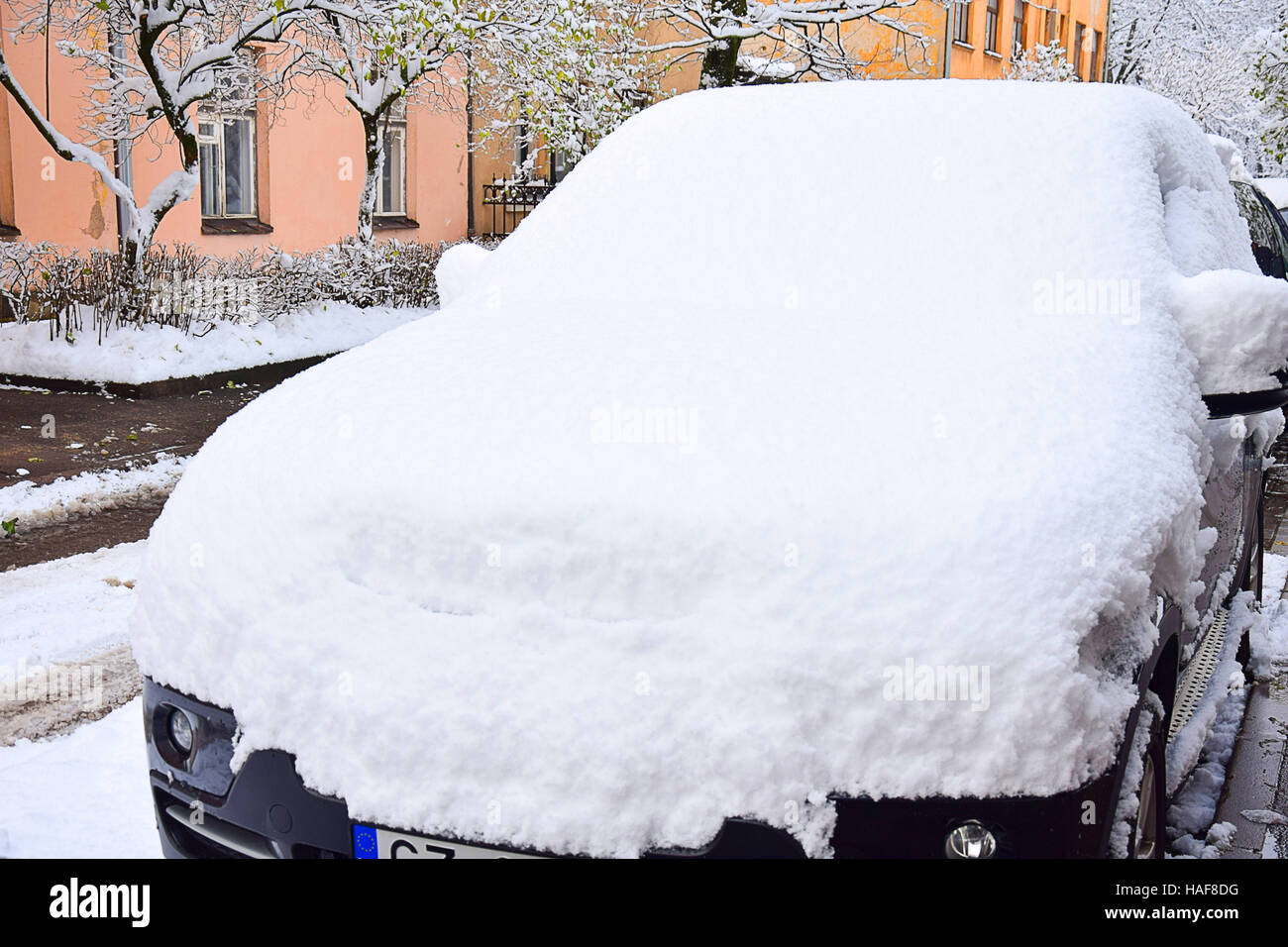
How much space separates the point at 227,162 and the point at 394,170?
3.63 m

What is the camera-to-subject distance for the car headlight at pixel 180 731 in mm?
2316

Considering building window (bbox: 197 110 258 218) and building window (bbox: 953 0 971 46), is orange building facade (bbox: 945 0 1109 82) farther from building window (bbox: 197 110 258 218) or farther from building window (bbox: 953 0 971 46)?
building window (bbox: 197 110 258 218)

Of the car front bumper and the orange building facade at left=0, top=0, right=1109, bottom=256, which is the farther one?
the orange building facade at left=0, top=0, right=1109, bottom=256

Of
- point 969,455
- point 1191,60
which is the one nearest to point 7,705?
point 969,455

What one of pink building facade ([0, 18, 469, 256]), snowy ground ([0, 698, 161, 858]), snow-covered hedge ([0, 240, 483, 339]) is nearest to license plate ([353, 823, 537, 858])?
snowy ground ([0, 698, 161, 858])

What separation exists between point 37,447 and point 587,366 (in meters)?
6.71

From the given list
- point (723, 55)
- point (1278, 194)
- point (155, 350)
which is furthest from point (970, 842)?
point (723, 55)

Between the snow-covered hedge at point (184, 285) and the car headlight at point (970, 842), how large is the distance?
10.1 meters

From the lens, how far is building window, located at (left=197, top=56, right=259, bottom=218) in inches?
579

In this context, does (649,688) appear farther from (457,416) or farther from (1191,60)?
(1191,60)

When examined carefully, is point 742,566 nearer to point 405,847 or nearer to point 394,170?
point 405,847

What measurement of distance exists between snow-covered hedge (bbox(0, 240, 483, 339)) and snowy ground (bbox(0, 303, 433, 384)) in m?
0.14

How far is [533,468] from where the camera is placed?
7.11 ft

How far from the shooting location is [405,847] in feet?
6.72
